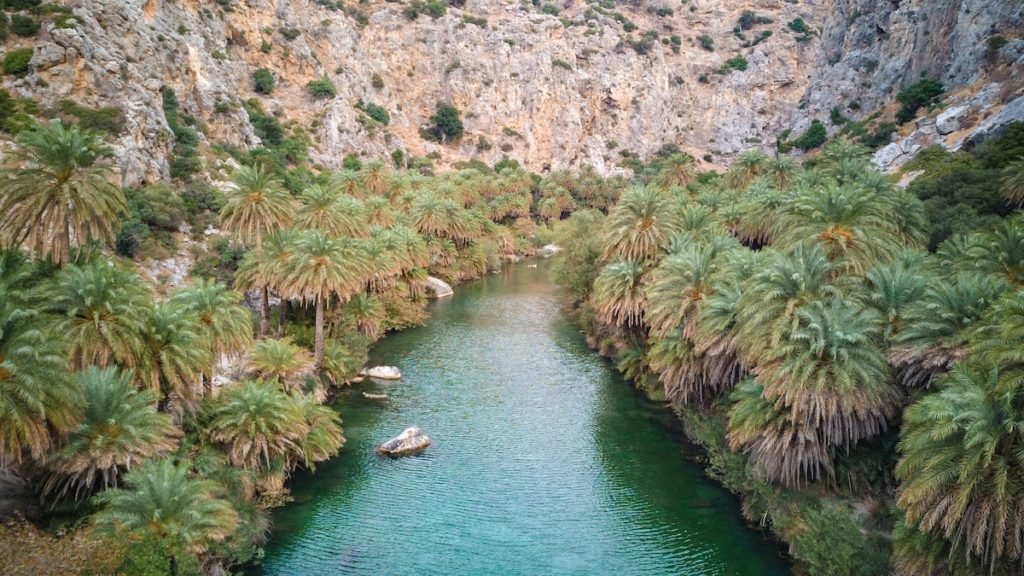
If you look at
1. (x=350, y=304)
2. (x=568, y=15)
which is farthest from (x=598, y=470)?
(x=568, y=15)

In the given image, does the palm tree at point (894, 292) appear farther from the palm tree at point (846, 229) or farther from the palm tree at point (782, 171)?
the palm tree at point (782, 171)

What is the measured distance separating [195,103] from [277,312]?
34.9 meters

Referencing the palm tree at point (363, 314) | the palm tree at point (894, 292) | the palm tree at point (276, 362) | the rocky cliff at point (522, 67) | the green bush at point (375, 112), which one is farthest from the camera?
the green bush at point (375, 112)

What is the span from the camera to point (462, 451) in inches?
1362

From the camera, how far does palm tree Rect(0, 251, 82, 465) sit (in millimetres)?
17781

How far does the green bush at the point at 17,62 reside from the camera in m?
47.9

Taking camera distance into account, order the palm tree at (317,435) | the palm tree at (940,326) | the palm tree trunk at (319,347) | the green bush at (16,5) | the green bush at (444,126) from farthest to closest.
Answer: the green bush at (444,126) < the green bush at (16,5) < the palm tree trunk at (319,347) < the palm tree at (317,435) < the palm tree at (940,326)

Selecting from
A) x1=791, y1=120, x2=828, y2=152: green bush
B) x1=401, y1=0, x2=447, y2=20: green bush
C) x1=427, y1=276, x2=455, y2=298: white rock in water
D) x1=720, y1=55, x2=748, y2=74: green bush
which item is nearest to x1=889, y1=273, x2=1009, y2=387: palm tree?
x1=427, y1=276, x2=455, y2=298: white rock in water

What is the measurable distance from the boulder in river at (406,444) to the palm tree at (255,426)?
617cm

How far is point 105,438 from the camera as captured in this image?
68.6 feet

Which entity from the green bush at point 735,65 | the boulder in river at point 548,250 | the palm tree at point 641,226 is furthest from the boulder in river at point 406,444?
the green bush at point 735,65

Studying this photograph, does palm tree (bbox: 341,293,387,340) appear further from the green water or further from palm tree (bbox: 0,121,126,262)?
palm tree (bbox: 0,121,126,262)

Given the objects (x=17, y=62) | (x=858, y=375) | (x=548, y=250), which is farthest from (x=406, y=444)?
(x=548, y=250)

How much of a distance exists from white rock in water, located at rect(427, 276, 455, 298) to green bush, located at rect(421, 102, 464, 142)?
56645mm
